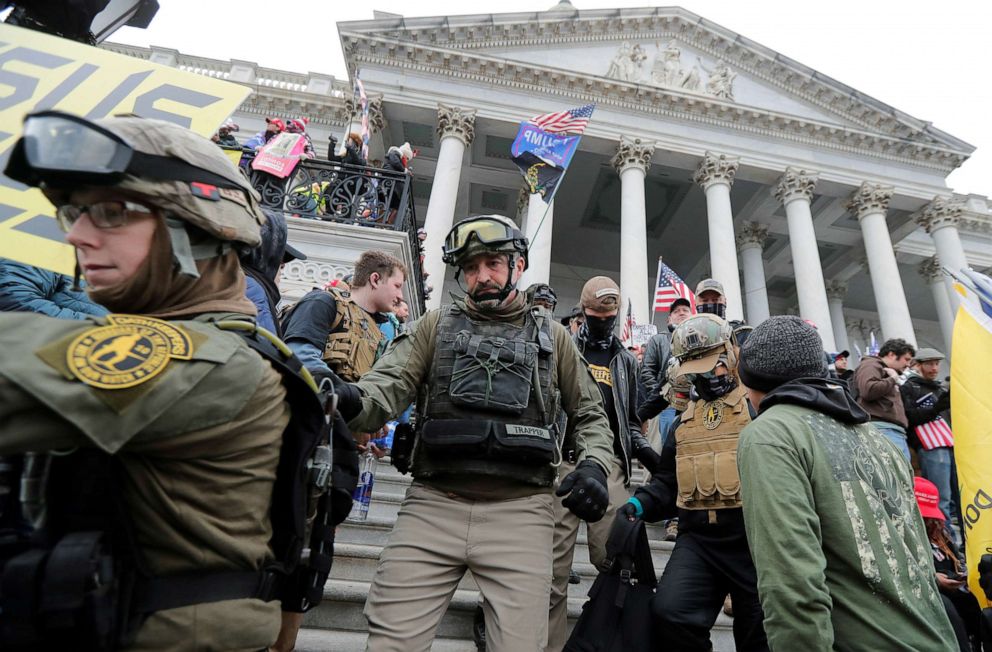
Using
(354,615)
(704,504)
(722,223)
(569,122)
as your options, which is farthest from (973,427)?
(722,223)

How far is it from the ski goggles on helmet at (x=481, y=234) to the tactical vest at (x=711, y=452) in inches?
65.9

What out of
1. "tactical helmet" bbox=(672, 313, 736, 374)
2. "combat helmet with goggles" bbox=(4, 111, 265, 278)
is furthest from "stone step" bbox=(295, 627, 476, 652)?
"combat helmet with goggles" bbox=(4, 111, 265, 278)

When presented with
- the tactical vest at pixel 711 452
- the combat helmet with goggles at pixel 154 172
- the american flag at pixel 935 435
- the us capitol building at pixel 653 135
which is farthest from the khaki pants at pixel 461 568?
the us capitol building at pixel 653 135

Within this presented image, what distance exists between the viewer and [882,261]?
18.6 meters

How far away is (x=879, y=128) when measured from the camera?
21.1 meters

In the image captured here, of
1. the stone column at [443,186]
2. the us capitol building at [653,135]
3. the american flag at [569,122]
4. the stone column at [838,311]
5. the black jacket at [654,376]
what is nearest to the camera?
the black jacket at [654,376]

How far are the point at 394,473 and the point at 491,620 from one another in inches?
138

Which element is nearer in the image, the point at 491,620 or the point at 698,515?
the point at 491,620

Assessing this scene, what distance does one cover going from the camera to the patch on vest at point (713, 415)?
322cm

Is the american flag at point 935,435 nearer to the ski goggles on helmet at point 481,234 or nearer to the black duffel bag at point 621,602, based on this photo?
the black duffel bag at point 621,602

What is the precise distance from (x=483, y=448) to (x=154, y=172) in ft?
5.19

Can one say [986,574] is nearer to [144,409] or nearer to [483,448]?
[483,448]

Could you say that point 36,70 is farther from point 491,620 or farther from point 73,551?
point 491,620

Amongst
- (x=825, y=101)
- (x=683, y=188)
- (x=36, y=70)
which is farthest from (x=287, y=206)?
(x=825, y=101)
